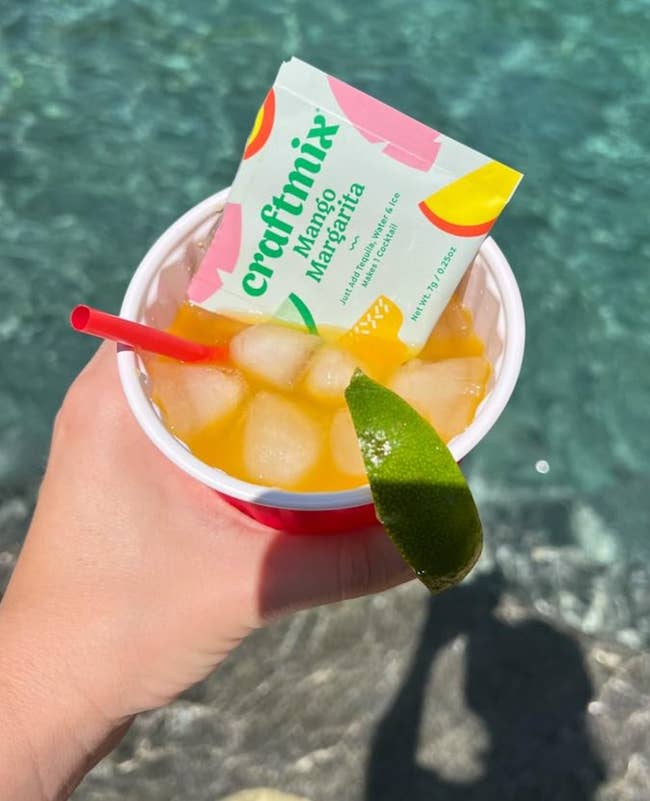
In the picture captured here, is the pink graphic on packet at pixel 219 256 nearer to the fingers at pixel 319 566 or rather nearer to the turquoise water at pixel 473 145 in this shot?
the fingers at pixel 319 566

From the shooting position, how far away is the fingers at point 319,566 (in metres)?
1.46

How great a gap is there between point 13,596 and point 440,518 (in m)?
0.99

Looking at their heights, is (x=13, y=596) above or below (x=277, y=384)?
below

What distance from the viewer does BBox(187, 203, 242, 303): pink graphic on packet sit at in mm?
1452

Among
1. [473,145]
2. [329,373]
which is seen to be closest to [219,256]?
[329,373]

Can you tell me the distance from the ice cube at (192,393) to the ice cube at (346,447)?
19 centimetres

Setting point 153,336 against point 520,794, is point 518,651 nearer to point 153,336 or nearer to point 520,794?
point 520,794

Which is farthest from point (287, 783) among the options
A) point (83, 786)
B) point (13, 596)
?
point (13, 596)

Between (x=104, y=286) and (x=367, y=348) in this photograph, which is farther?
(x=104, y=286)

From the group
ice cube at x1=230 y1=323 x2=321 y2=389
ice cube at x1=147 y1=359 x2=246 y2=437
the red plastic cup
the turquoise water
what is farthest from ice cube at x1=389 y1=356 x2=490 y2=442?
the turquoise water

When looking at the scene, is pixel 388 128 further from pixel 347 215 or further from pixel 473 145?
pixel 473 145

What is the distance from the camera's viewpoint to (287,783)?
2434mm

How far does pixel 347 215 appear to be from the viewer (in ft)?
4.64

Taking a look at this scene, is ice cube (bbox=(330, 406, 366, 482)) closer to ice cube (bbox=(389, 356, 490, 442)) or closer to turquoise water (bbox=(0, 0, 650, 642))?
ice cube (bbox=(389, 356, 490, 442))
